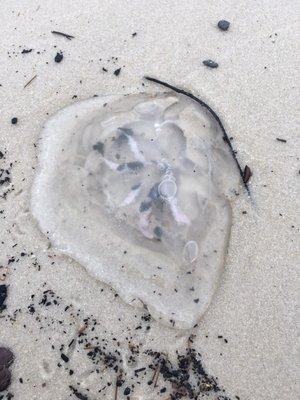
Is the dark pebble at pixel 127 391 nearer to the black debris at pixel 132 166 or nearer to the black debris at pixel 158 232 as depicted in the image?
the black debris at pixel 158 232

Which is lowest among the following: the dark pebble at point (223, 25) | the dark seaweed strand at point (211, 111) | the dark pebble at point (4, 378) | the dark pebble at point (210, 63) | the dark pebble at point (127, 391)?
the dark pebble at point (4, 378)

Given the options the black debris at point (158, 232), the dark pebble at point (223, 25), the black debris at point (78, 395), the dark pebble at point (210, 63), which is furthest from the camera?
the dark pebble at point (223, 25)

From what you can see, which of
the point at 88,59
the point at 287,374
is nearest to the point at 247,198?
the point at 287,374

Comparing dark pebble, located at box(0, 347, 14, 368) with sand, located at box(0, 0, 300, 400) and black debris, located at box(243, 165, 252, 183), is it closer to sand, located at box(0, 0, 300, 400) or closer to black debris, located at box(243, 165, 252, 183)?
sand, located at box(0, 0, 300, 400)

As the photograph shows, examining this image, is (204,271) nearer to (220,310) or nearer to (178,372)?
(220,310)

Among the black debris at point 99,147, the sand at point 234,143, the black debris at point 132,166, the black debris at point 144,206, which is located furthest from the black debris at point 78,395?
the black debris at point 99,147

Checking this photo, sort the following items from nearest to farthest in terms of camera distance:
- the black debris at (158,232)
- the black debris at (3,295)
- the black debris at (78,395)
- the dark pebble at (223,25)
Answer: the black debris at (78,395)
the black debris at (3,295)
the black debris at (158,232)
the dark pebble at (223,25)

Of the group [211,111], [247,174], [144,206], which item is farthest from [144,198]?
[211,111]
